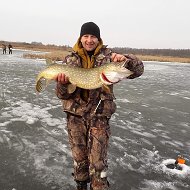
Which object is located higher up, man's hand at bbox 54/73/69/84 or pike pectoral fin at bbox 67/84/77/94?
man's hand at bbox 54/73/69/84

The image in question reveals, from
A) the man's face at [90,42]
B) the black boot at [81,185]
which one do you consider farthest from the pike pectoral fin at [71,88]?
the black boot at [81,185]

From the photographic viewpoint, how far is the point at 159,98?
38.5ft

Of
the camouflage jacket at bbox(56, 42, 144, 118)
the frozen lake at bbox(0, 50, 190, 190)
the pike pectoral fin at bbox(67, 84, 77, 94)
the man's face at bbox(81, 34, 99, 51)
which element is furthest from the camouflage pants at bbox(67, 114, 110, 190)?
the man's face at bbox(81, 34, 99, 51)

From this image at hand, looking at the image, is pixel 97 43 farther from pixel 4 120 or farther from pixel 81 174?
pixel 4 120

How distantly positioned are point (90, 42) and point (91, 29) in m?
0.16

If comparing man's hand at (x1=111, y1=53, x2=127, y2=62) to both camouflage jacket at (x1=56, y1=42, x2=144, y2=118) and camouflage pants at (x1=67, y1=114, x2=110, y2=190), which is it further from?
camouflage pants at (x1=67, y1=114, x2=110, y2=190)

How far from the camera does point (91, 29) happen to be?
375cm

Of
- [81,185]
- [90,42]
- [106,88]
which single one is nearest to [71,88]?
[106,88]

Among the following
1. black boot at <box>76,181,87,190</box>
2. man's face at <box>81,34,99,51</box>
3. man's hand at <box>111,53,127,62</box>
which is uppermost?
man's face at <box>81,34,99,51</box>

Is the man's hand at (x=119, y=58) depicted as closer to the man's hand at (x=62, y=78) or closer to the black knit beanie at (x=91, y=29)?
the black knit beanie at (x=91, y=29)

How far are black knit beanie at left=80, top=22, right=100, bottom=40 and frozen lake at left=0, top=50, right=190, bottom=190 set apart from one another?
222 cm

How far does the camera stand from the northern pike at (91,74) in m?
3.29

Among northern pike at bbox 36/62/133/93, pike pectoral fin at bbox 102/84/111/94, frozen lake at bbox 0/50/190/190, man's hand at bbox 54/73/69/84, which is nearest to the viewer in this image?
northern pike at bbox 36/62/133/93

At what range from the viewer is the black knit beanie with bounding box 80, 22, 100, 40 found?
12.3ft
